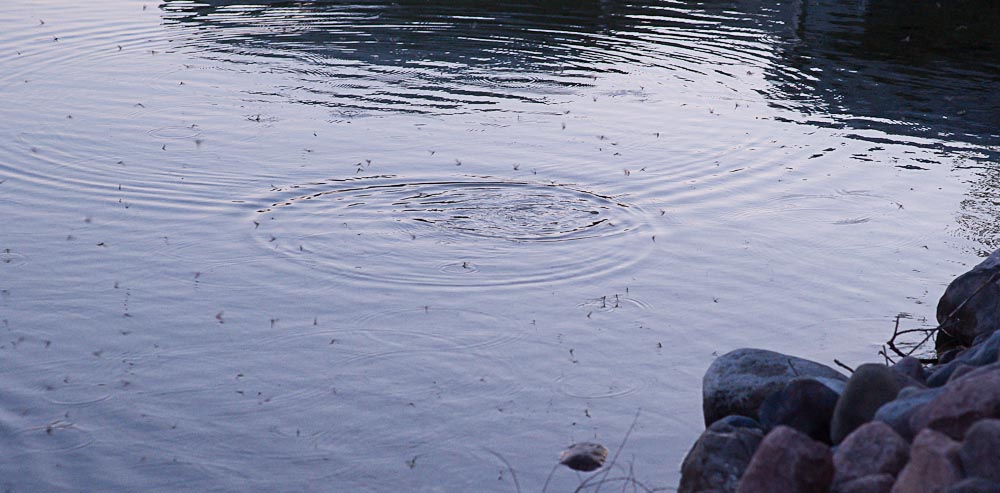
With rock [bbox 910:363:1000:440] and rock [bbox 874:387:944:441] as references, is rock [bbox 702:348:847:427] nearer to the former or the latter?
rock [bbox 874:387:944:441]

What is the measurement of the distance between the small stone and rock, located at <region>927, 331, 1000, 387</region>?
71.6 inches

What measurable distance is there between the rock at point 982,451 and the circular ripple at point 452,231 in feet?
15.3

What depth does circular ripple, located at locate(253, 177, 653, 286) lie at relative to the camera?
8625 millimetres

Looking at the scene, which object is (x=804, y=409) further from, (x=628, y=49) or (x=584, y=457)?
(x=628, y=49)

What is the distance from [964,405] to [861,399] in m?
0.83

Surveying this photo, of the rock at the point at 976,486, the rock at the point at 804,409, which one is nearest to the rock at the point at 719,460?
the rock at the point at 804,409

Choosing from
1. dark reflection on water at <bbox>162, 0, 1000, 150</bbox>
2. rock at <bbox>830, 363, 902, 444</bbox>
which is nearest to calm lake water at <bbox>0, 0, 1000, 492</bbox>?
dark reflection on water at <bbox>162, 0, 1000, 150</bbox>

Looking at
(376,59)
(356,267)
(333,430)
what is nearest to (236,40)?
(376,59)

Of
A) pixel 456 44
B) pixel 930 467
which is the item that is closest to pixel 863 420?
pixel 930 467

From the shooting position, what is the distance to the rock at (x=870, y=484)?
4.22 m

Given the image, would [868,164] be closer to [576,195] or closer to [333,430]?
[576,195]

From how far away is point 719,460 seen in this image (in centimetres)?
520

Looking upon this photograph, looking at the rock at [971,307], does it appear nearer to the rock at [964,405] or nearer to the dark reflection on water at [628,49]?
the rock at [964,405]

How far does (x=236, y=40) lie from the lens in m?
18.6
